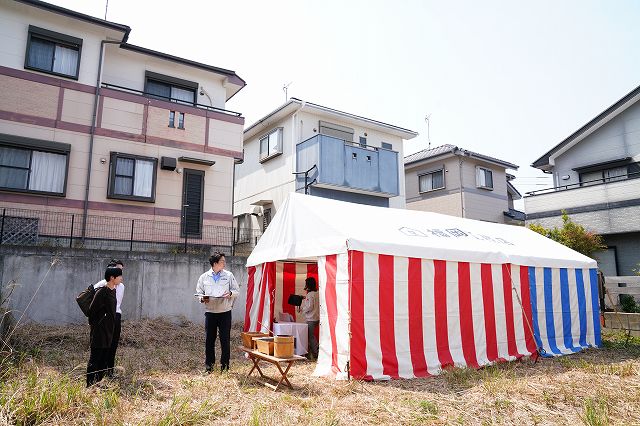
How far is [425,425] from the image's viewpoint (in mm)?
4117

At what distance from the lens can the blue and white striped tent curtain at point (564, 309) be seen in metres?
8.44

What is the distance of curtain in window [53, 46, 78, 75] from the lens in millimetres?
11656

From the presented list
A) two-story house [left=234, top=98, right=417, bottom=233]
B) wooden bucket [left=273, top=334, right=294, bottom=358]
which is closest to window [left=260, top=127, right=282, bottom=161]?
two-story house [left=234, top=98, right=417, bottom=233]

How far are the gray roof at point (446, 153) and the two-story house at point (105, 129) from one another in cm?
977

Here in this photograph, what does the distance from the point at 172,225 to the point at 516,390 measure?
9.95m

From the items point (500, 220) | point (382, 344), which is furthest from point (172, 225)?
point (500, 220)

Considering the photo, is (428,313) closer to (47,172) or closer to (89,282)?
(89,282)

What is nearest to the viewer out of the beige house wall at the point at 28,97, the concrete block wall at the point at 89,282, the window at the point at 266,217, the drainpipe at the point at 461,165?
the concrete block wall at the point at 89,282

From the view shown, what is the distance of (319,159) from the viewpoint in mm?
14555

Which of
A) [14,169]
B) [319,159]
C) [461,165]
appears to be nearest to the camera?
[14,169]

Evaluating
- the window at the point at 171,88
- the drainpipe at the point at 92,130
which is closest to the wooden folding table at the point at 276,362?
the drainpipe at the point at 92,130

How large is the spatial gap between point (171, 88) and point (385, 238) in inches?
397

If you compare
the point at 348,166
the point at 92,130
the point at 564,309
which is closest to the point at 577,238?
the point at 564,309

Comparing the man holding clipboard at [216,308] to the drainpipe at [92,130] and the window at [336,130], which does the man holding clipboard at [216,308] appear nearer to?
the drainpipe at [92,130]
